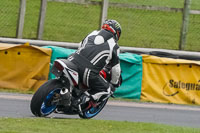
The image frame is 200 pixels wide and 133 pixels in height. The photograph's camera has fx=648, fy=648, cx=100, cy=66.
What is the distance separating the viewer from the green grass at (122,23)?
17.1 metres

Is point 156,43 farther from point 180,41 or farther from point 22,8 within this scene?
point 22,8

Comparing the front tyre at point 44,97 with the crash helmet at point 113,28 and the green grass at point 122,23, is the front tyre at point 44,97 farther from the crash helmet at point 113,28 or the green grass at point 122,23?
the green grass at point 122,23

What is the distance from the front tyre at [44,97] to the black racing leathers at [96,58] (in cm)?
49

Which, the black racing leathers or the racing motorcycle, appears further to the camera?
the black racing leathers

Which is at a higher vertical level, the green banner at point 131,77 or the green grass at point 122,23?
the green grass at point 122,23

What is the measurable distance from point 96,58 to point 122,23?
7.76 m

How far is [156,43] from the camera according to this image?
17781mm

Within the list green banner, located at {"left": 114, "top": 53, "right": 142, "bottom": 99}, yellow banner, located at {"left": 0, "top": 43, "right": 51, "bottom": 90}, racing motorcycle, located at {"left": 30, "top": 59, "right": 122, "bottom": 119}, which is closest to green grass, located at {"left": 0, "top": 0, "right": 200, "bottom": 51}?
yellow banner, located at {"left": 0, "top": 43, "right": 51, "bottom": 90}

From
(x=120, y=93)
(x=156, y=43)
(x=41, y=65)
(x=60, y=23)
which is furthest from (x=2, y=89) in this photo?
(x=156, y=43)

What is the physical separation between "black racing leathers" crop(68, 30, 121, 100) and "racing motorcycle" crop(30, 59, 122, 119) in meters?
0.14

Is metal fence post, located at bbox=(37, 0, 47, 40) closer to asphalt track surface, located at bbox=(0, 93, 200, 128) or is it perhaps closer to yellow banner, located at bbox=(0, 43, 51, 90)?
yellow banner, located at bbox=(0, 43, 51, 90)

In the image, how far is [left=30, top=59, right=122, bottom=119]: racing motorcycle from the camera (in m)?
9.79

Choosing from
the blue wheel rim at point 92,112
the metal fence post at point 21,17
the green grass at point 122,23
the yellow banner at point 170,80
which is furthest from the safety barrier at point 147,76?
the blue wheel rim at point 92,112

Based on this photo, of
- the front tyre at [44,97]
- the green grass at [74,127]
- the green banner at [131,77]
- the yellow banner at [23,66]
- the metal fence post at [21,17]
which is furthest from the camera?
the metal fence post at [21,17]
